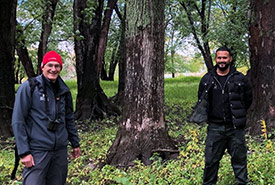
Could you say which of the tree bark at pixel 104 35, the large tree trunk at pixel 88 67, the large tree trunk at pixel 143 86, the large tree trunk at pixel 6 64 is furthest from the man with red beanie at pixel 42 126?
the tree bark at pixel 104 35

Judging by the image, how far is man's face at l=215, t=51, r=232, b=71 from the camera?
13.6ft

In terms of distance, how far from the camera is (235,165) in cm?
428

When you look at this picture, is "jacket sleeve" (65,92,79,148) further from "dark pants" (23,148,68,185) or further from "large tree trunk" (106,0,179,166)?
"large tree trunk" (106,0,179,166)

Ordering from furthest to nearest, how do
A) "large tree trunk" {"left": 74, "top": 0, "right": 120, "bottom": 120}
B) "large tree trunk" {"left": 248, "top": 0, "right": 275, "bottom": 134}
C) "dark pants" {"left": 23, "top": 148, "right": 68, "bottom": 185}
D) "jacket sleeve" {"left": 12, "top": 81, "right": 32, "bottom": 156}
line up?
"large tree trunk" {"left": 74, "top": 0, "right": 120, "bottom": 120} → "large tree trunk" {"left": 248, "top": 0, "right": 275, "bottom": 134} → "dark pants" {"left": 23, "top": 148, "right": 68, "bottom": 185} → "jacket sleeve" {"left": 12, "top": 81, "right": 32, "bottom": 156}

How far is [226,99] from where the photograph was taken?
13.6 ft

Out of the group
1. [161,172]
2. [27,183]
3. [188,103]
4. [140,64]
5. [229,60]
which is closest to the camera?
[27,183]

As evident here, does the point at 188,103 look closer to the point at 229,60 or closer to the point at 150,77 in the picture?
the point at 150,77

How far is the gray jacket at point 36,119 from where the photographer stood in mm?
3422

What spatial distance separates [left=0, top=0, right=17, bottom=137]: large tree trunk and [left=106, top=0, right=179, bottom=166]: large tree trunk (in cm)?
422

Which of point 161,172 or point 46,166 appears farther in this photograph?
point 161,172

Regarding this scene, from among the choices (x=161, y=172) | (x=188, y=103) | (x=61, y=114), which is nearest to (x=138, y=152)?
(x=161, y=172)

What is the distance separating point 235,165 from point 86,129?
6.91 metres

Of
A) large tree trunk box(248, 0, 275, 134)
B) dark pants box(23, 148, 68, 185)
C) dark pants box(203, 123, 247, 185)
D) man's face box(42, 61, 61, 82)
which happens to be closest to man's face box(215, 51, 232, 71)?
dark pants box(203, 123, 247, 185)

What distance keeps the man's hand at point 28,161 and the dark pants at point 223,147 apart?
2285 millimetres
